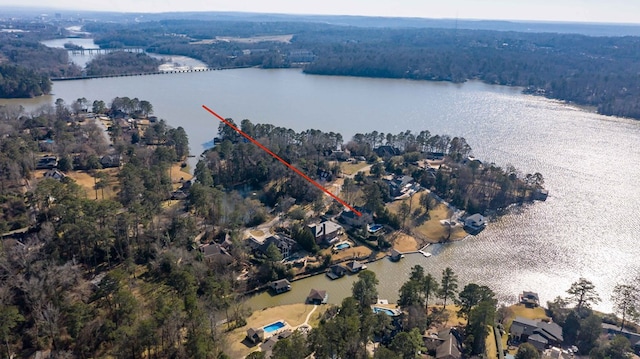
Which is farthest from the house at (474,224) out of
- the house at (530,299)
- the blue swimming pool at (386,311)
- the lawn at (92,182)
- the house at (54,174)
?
the house at (54,174)

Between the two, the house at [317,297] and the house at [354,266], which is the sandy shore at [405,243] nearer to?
the house at [354,266]

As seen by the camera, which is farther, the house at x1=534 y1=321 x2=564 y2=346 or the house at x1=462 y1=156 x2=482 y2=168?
the house at x1=462 y1=156 x2=482 y2=168

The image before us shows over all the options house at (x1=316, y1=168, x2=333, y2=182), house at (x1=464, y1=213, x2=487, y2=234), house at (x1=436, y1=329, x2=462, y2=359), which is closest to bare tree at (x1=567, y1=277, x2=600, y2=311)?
house at (x1=436, y1=329, x2=462, y2=359)

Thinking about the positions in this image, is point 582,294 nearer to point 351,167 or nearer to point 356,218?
point 356,218

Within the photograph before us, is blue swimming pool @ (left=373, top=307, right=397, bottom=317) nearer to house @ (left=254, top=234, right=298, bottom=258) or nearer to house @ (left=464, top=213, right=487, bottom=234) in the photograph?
house @ (left=254, top=234, right=298, bottom=258)

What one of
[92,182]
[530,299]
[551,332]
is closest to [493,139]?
[530,299]

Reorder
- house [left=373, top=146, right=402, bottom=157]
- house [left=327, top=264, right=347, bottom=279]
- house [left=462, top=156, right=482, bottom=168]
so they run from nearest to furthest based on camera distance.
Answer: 1. house [left=327, top=264, right=347, bottom=279]
2. house [left=462, top=156, right=482, bottom=168]
3. house [left=373, top=146, right=402, bottom=157]
